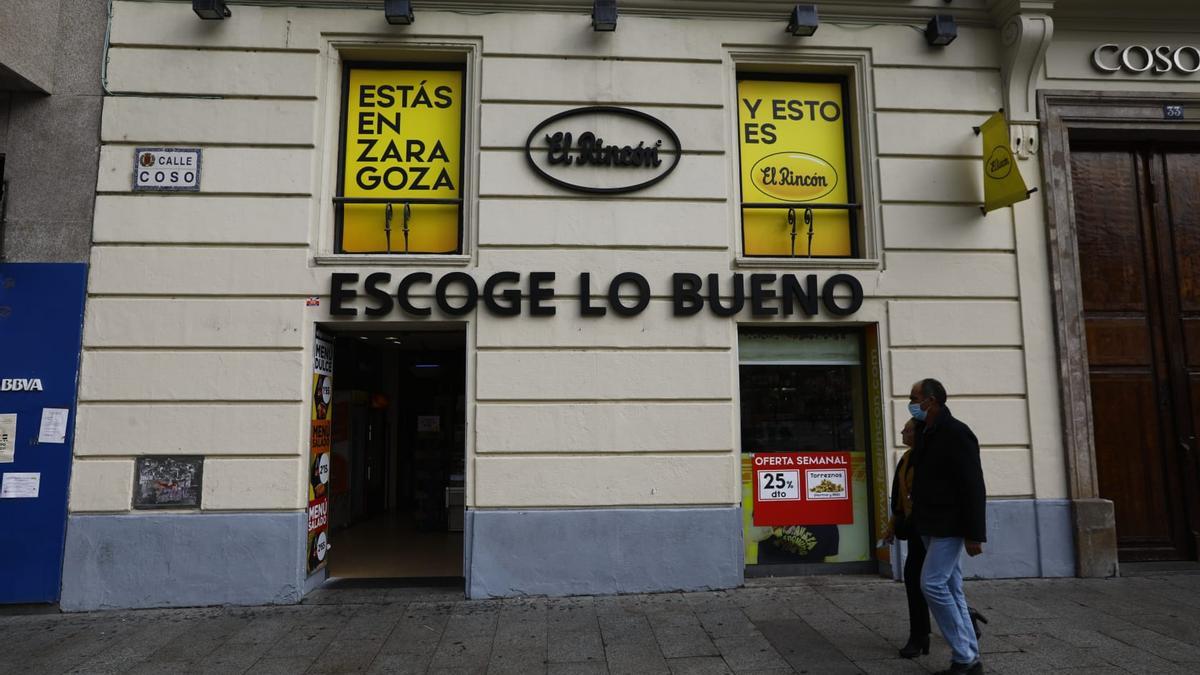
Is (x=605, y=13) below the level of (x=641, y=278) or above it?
above

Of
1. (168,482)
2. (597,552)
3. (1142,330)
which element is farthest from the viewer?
(1142,330)

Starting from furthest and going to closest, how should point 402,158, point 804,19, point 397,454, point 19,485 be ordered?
point 397,454 < point 402,158 < point 804,19 < point 19,485

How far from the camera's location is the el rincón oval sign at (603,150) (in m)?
7.14

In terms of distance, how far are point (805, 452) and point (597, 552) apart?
262cm

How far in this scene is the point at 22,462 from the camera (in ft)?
20.8

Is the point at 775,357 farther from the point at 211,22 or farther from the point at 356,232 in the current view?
the point at 211,22

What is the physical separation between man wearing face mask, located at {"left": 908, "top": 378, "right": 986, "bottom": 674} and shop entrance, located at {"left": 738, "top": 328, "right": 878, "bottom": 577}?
8.38 ft

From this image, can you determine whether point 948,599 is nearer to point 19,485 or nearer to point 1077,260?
point 1077,260

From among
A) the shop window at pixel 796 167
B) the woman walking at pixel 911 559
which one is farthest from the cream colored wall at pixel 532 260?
the woman walking at pixel 911 559

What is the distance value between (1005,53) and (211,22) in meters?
9.01

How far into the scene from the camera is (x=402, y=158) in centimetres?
741

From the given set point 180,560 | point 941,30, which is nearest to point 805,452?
point 941,30

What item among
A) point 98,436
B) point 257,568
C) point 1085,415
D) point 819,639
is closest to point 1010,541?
point 1085,415

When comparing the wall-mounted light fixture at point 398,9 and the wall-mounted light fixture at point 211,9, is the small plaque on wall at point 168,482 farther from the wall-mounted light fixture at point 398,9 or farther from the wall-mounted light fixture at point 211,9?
the wall-mounted light fixture at point 398,9
